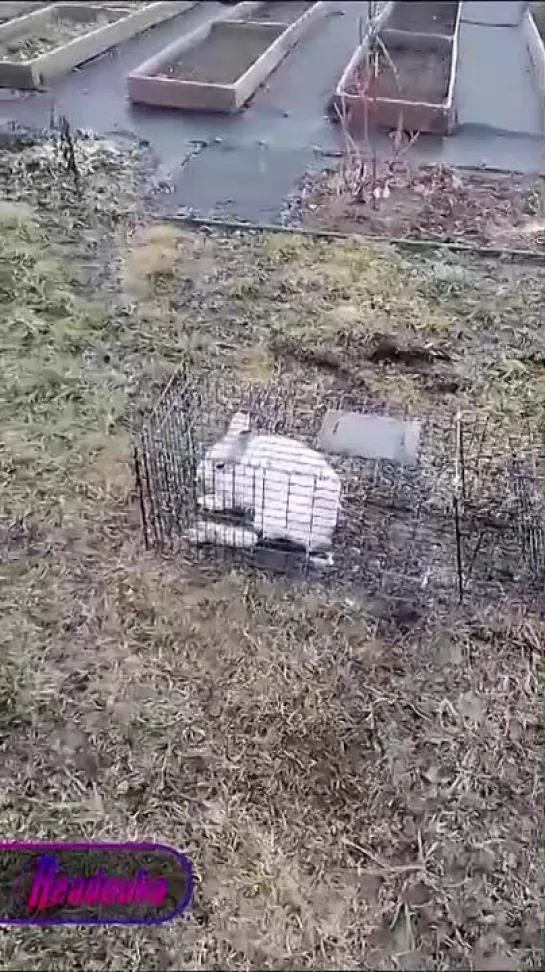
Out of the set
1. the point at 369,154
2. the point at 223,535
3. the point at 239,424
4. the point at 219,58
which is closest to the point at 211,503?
the point at 223,535

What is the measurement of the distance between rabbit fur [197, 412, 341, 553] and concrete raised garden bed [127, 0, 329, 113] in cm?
334

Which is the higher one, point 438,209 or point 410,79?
point 410,79

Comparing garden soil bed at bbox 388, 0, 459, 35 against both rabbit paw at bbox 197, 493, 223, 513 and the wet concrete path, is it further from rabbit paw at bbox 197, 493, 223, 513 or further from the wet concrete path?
rabbit paw at bbox 197, 493, 223, 513

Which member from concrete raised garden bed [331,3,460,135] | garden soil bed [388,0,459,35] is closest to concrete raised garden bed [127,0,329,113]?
concrete raised garden bed [331,3,460,135]

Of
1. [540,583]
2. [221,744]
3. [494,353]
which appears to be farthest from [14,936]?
[494,353]

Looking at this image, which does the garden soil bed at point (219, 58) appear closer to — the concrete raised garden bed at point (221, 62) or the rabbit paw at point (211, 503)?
the concrete raised garden bed at point (221, 62)

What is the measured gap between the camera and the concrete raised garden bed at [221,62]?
4.96 metres

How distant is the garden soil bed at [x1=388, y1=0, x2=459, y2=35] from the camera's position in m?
6.07

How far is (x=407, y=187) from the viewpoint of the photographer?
424 centimetres

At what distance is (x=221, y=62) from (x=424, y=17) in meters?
1.62

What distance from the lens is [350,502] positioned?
92.7 inches

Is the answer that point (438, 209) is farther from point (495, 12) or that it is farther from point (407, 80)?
point (495, 12)

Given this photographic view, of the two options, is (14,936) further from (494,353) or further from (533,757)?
(494,353)

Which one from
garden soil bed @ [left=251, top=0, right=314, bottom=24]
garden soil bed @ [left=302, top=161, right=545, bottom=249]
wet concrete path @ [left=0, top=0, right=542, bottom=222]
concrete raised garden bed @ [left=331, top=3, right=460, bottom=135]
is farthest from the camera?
garden soil bed @ [left=251, top=0, right=314, bottom=24]
